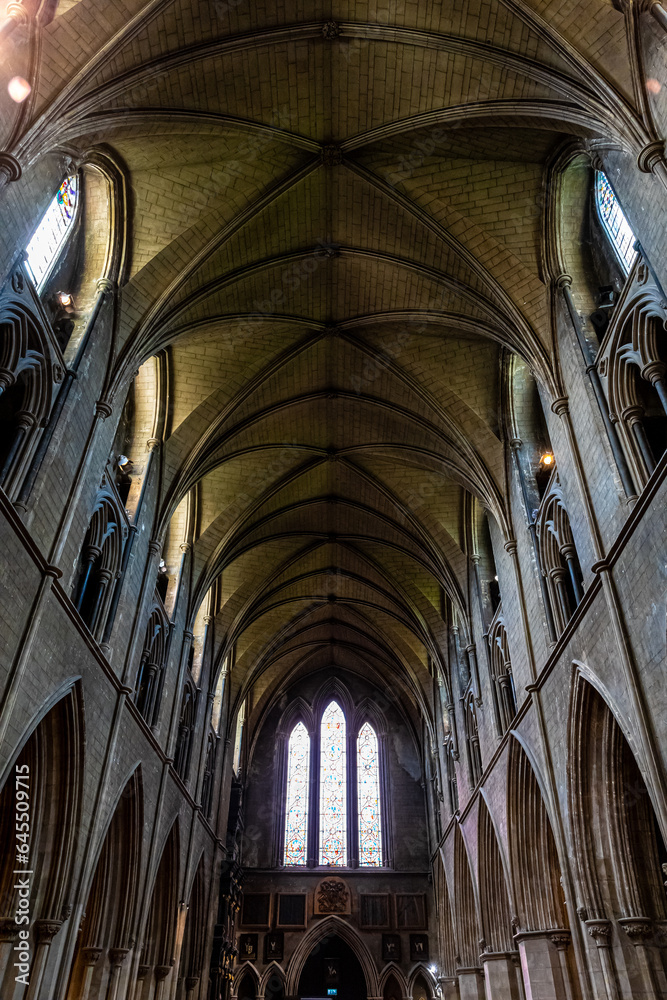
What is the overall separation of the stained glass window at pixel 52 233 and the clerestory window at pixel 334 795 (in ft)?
79.5

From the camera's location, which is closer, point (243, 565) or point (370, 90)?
point (370, 90)

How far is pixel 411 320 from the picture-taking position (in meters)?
17.6

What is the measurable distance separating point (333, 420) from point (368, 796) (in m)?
17.0

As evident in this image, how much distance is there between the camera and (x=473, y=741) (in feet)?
68.7

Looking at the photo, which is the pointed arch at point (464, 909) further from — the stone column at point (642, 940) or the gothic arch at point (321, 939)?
the stone column at point (642, 940)

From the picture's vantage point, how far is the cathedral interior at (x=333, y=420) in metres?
10.7

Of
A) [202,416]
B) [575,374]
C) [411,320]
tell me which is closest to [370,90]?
[411,320]

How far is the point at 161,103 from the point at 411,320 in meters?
7.14

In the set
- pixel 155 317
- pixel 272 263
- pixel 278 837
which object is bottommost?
pixel 278 837

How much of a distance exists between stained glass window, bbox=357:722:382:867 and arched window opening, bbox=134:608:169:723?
15.8 metres

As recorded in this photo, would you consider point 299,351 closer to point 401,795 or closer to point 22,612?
point 22,612

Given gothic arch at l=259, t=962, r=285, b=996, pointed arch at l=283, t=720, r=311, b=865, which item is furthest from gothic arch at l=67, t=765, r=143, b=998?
pointed arch at l=283, t=720, r=311, b=865

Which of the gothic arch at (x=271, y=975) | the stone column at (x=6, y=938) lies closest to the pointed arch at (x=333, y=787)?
the gothic arch at (x=271, y=975)

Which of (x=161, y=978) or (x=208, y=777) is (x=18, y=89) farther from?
(x=208, y=777)
